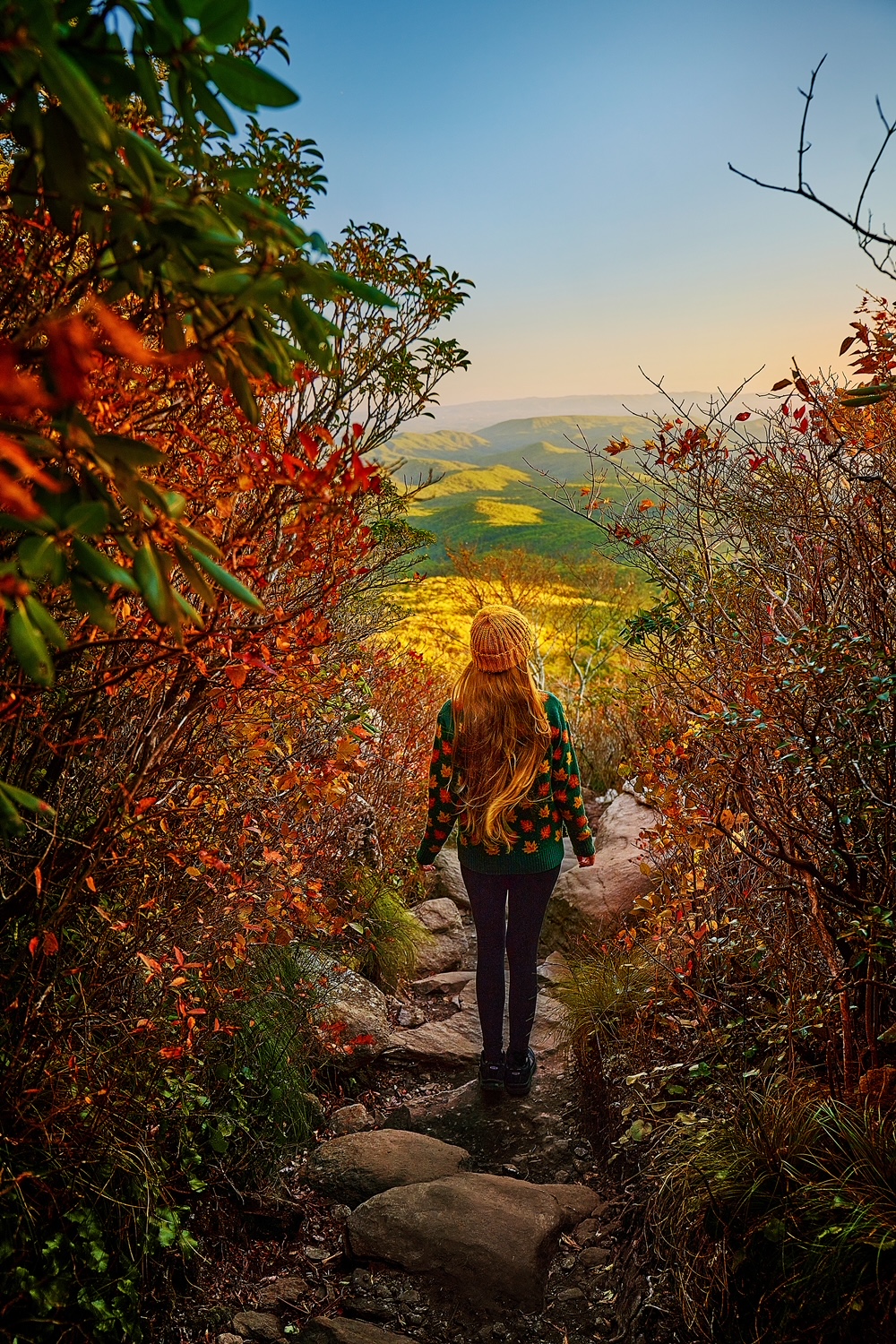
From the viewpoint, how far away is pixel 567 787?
4.02m

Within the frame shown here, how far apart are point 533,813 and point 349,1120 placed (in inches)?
64.6

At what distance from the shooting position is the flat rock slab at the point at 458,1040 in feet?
15.0

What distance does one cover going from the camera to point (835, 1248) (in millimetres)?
2059

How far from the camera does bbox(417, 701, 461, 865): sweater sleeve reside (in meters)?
4.01

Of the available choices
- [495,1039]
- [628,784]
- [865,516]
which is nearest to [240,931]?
[495,1039]

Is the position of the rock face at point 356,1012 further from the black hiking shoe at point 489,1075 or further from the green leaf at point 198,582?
the green leaf at point 198,582

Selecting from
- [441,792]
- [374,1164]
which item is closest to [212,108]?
[441,792]

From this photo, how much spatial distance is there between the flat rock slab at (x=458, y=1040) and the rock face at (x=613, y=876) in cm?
78

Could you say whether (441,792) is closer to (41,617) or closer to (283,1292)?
(283,1292)

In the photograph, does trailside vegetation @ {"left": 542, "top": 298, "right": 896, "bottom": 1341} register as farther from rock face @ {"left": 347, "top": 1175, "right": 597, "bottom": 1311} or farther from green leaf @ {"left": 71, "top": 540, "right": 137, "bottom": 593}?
green leaf @ {"left": 71, "top": 540, "right": 137, "bottom": 593}

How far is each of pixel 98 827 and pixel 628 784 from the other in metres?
5.34

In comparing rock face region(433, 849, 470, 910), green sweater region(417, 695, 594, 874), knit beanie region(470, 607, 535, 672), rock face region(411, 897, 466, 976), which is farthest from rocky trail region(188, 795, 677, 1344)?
rock face region(433, 849, 470, 910)

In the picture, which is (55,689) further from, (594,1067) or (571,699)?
(571,699)

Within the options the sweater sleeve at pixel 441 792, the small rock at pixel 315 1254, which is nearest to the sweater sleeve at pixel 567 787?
the sweater sleeve at pixel 441 792
